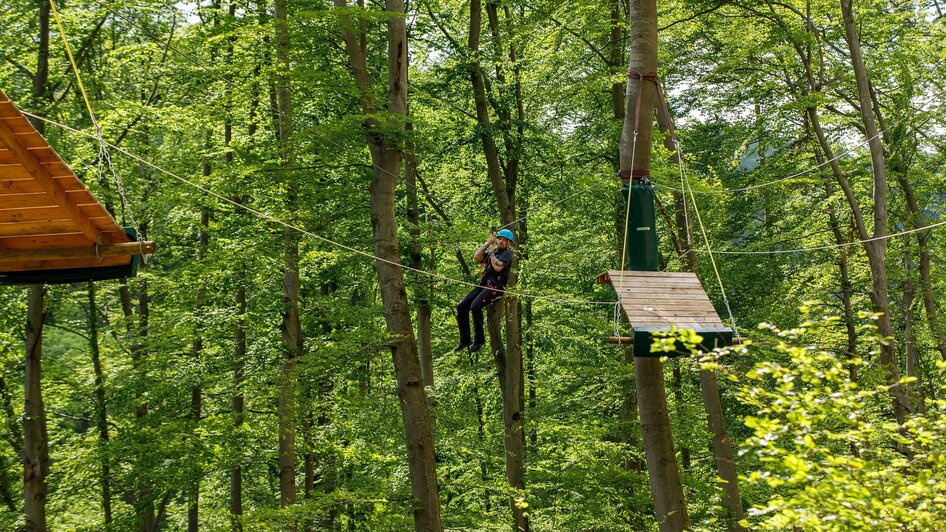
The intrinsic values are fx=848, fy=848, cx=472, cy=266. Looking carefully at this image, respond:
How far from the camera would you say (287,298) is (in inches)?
545

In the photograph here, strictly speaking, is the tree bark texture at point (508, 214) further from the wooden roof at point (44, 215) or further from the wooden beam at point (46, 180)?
the wooden beam at point (46, 180)

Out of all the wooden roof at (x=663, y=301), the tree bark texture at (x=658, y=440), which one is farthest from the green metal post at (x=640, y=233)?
the tree bark texture at (x=658, y=440)

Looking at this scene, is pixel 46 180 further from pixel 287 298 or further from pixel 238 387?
pixel 238 387

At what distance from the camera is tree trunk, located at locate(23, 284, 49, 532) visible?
12.0 m

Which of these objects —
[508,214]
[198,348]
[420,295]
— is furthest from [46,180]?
[198,348]

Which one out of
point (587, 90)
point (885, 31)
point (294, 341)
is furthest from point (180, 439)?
point (885, 31)

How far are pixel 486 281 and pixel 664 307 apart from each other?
3.25 m

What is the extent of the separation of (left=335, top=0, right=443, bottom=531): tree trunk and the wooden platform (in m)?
3.34

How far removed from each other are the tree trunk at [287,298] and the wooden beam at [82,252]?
5035 millimetres

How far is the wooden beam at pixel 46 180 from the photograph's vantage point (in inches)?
192

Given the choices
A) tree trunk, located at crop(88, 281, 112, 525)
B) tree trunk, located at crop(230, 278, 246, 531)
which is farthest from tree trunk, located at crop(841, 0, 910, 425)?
tree trunk, located at crop(88, 281, 112, 525)

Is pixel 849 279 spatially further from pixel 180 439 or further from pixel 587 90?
pixel 180 439

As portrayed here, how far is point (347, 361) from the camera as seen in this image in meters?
10.4

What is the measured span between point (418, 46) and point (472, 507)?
27.2ft
